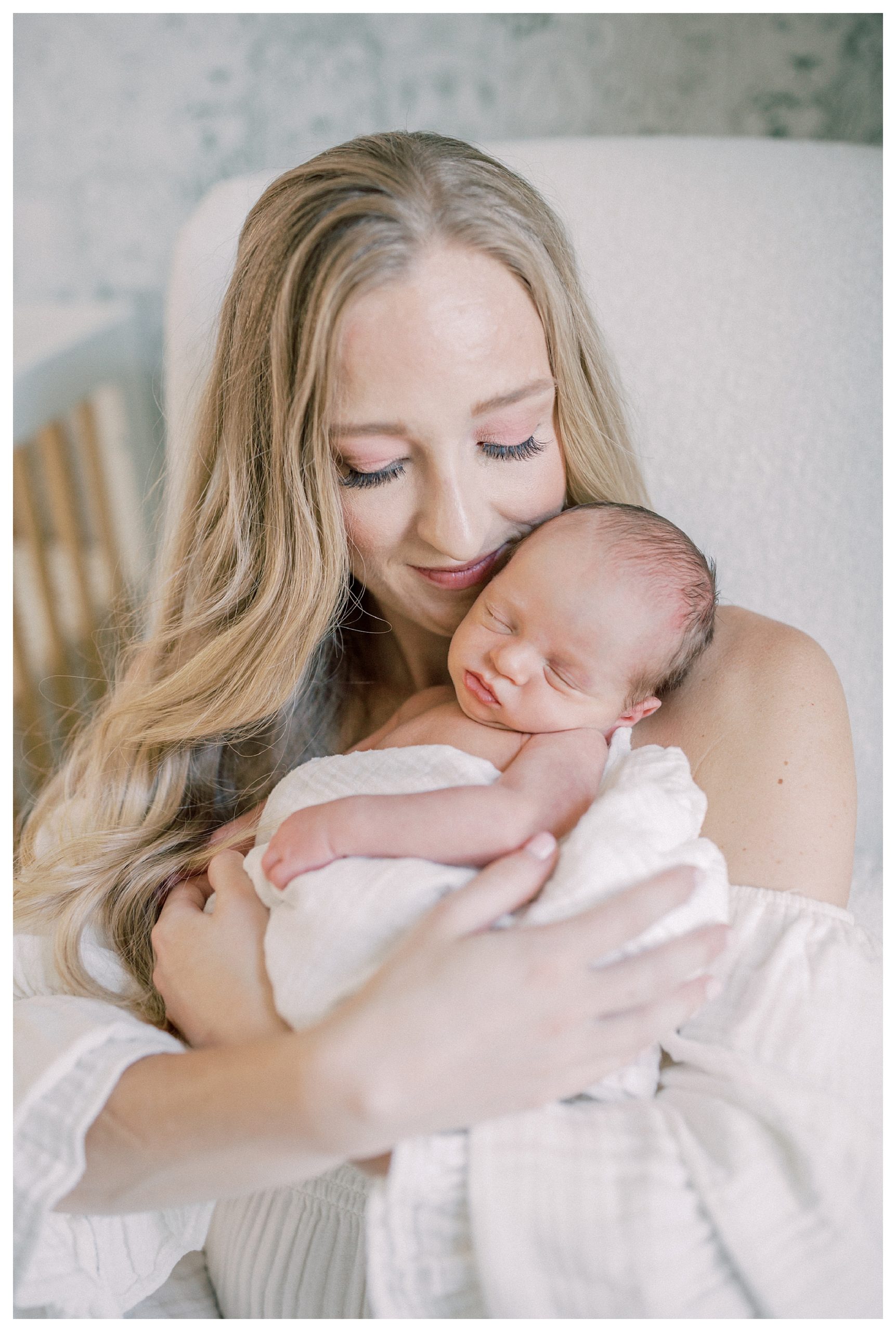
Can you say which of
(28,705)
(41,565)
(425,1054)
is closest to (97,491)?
(41,565)

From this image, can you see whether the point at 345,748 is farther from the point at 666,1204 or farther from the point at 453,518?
the point at 666,1204

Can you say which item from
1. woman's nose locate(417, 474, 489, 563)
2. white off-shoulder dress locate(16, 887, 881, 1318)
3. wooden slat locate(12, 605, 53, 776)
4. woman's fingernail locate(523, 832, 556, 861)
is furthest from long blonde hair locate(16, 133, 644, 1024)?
wooden slat locate(12, 605, 53, 776)

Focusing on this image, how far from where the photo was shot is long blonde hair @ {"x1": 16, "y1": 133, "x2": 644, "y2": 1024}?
955 millimetres

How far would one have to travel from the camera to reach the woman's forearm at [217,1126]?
2.26 ft

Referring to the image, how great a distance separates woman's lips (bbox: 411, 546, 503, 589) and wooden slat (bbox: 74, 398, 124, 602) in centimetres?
98

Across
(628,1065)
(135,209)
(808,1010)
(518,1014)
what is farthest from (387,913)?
(135,209)

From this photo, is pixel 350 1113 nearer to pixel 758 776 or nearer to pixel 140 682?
pixel 758 776

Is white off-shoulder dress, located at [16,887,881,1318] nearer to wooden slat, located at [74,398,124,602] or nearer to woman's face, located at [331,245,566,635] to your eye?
woman's face, located at [331,245,566,635]

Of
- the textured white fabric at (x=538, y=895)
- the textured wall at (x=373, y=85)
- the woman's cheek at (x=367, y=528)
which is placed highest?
the textured wall at (x=373, y=85)

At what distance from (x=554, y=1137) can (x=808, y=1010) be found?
0.24 metres

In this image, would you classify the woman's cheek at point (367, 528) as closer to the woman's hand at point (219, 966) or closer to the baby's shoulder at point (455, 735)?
the baby's shoulder at point (455, 735)

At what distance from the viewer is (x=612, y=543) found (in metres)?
0.96

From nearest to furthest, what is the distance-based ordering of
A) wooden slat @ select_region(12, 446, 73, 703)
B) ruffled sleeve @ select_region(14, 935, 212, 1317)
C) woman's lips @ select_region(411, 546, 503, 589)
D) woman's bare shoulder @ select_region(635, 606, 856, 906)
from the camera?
ruffled sleeve @ select_region(14, 935, 212, 1317)
woman's bare shoulder @ select_region(635, 606, 856, 906)
woman's lips @ select_region(411, 546, 503, 589)
wooden slat @ select_region(12, 446, 73, 703)

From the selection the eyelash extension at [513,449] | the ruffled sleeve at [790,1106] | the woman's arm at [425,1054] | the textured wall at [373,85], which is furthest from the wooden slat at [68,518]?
the ruffled sleeve at [790,1106]
